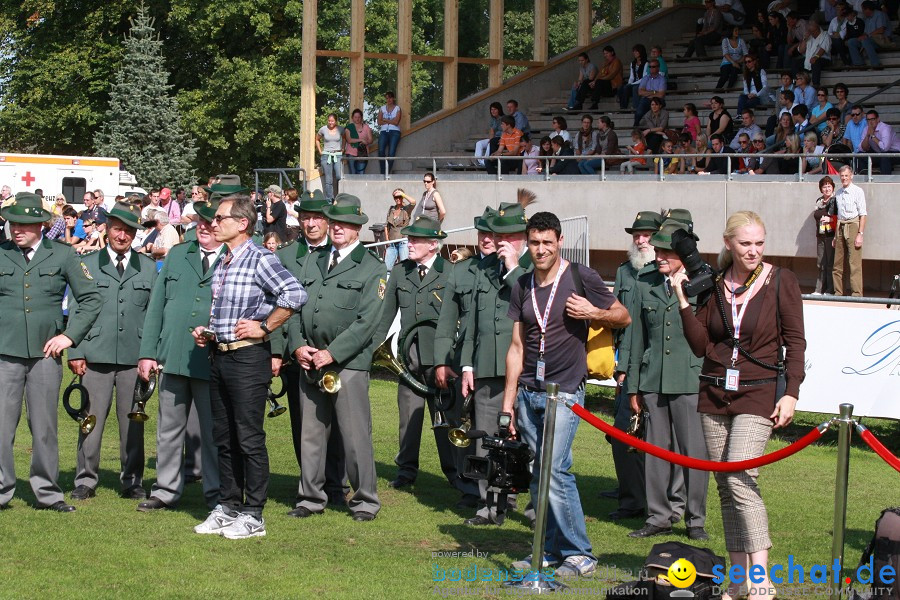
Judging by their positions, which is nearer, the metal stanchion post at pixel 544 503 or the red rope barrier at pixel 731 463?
the red rope barrier at pixel 731 463

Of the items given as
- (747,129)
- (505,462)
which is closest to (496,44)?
(747,129)

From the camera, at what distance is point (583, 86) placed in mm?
27188

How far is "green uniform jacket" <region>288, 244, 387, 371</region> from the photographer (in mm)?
9070

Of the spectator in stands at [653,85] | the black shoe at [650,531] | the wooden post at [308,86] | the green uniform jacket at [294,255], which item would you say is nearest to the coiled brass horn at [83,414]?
the green uniform jacket at [294,255]

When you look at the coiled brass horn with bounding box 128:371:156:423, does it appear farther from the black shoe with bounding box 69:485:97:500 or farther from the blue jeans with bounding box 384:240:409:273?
the blue jeans with bounding box 384:240:409:273

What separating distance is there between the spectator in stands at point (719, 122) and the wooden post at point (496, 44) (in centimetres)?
723

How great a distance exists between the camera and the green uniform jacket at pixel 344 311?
29.8ft

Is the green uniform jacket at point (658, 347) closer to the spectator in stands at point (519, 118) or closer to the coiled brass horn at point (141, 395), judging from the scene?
the coiled brass horn at point (141, 395)

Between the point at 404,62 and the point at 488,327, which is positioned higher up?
the point at 404,62

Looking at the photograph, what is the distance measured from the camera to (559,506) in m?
7.36

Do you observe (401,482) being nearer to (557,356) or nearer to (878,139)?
(557,356)

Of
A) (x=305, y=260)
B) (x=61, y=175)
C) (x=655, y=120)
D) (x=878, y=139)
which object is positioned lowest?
(x=305, y=260)

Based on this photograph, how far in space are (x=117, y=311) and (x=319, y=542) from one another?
8.75 ft

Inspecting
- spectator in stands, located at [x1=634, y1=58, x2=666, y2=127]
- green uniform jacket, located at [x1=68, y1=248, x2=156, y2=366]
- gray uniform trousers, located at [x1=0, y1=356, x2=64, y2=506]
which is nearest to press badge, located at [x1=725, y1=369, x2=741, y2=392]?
green uniform jacket, located at [x1=68, y1=248, x2=156, y2=366]
